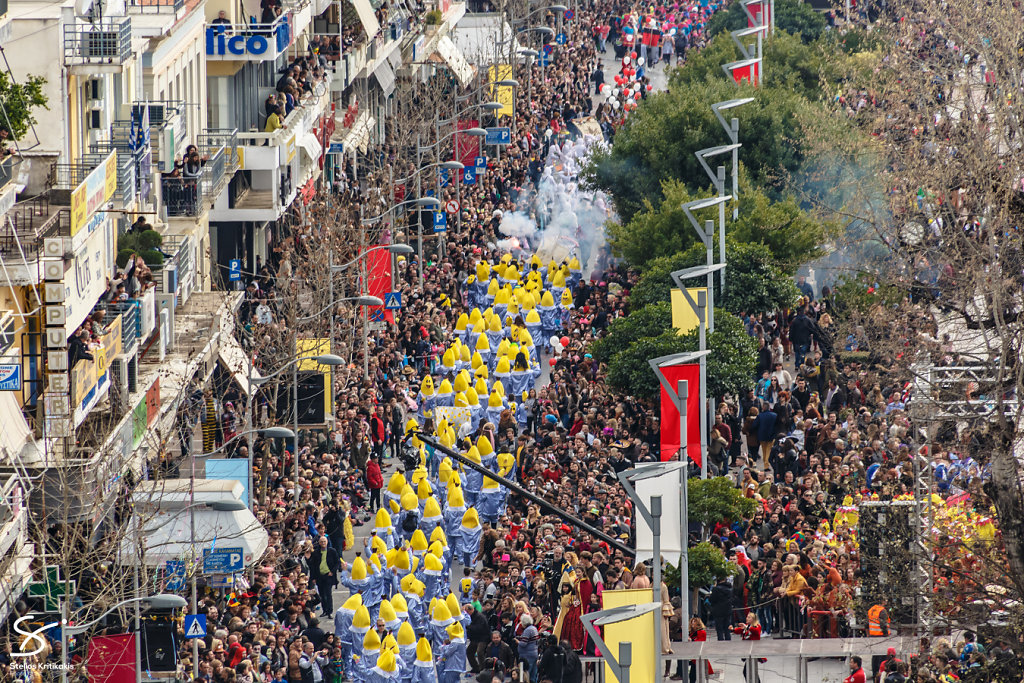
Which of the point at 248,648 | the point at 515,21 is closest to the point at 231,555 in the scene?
the point at 248,648

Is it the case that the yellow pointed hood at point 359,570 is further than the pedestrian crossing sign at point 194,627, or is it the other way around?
the yellow pointed hood at point 359,570

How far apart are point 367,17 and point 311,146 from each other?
1196 cm

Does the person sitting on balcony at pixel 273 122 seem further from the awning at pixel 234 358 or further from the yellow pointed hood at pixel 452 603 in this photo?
the yellow pointed hood at pixel 452 603

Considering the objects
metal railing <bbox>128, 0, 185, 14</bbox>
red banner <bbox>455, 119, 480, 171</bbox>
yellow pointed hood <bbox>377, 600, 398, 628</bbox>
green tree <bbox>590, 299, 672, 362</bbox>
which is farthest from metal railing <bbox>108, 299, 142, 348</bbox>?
red banner <bbox>455, 119, 480, 171</bbox>

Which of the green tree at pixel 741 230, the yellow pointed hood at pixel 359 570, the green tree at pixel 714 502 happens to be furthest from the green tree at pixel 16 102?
the green tree at pixel 741 230

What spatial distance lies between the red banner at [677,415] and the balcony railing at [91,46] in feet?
36.7

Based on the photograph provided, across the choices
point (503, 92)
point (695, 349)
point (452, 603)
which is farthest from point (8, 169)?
point (503, 92)

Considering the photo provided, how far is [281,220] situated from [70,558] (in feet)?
88.9

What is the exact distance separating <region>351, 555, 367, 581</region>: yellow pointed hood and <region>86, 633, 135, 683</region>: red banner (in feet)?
21.7

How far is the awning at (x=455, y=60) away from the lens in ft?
268

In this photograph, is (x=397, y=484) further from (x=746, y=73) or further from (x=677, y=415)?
(x=746, y=73)

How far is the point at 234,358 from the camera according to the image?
45.9 m

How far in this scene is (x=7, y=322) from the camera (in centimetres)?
3244

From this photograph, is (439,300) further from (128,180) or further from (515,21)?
(515,21)
